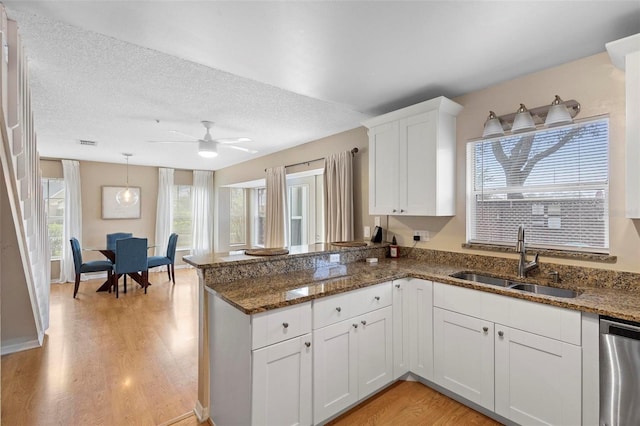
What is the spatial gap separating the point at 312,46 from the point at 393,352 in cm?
229

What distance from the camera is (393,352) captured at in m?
2.37

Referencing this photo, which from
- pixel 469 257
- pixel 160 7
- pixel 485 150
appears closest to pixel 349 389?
pixel 469 257

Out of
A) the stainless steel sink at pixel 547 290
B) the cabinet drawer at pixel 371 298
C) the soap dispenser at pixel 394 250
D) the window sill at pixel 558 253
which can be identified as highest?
the window sill at pixel 558 253

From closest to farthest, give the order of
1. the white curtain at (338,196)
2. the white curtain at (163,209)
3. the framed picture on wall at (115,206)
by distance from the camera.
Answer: the white curtain at (338,196)
the framed picture on wall at (115,206)
the white curtain at (163,209)

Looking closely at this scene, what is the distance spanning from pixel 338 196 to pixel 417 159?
4.37ft

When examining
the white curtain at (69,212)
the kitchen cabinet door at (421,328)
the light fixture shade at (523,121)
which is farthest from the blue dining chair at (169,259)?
the light fixture shade at (523,121)

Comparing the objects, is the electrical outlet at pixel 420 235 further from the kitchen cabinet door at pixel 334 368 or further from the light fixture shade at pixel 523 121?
the kitchen cabinet door at pixel 334 368

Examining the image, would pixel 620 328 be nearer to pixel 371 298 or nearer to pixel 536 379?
pixel 536 379

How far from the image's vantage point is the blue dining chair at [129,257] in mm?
4867

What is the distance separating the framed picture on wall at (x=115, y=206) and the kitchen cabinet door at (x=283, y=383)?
6.57m

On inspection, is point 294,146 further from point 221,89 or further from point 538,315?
point 538,315

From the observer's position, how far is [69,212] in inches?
239

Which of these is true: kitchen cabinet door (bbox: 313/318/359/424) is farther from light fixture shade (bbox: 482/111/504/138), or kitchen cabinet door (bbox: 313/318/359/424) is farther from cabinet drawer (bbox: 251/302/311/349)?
light fixture shade (bbox: 482/111/504/138)

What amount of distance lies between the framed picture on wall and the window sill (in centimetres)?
691
